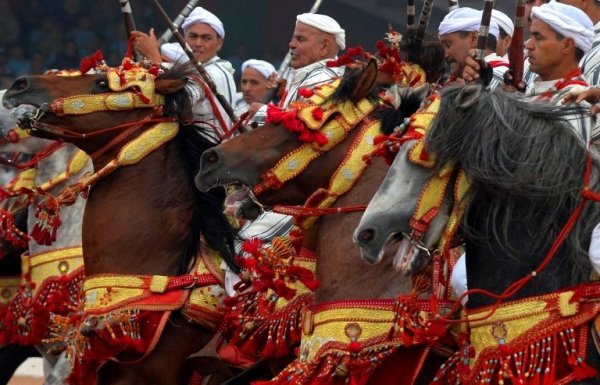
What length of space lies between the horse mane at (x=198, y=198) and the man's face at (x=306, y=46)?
0.90 m

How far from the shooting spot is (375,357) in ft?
16.8

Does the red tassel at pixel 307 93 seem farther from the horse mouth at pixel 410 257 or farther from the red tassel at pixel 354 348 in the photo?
the horse mouth at pixel 410 257

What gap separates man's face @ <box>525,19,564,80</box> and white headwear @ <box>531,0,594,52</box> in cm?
3

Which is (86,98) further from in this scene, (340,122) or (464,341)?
(464,341)

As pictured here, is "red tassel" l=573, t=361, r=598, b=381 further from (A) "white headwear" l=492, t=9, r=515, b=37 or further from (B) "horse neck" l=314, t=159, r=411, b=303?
(A) "white headwear" l=492, t=9, r=515, b=37

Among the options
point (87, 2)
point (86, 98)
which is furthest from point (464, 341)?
point (87, 2)

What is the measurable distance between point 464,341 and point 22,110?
2.78m

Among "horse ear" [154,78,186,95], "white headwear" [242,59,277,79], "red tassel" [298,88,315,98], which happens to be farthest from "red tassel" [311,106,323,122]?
"white headwear" [242,59,277,79]

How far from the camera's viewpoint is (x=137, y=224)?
6551 mm

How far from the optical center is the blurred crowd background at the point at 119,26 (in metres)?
13.3

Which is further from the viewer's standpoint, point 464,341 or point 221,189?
point 221,189

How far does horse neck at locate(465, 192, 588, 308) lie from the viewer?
446 centimetres

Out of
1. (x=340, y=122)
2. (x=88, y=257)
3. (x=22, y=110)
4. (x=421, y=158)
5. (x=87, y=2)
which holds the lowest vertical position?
(x=87, y=2)

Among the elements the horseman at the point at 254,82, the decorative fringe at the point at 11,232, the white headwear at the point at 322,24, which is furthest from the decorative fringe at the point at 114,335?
the horseman at the point at 254,82
